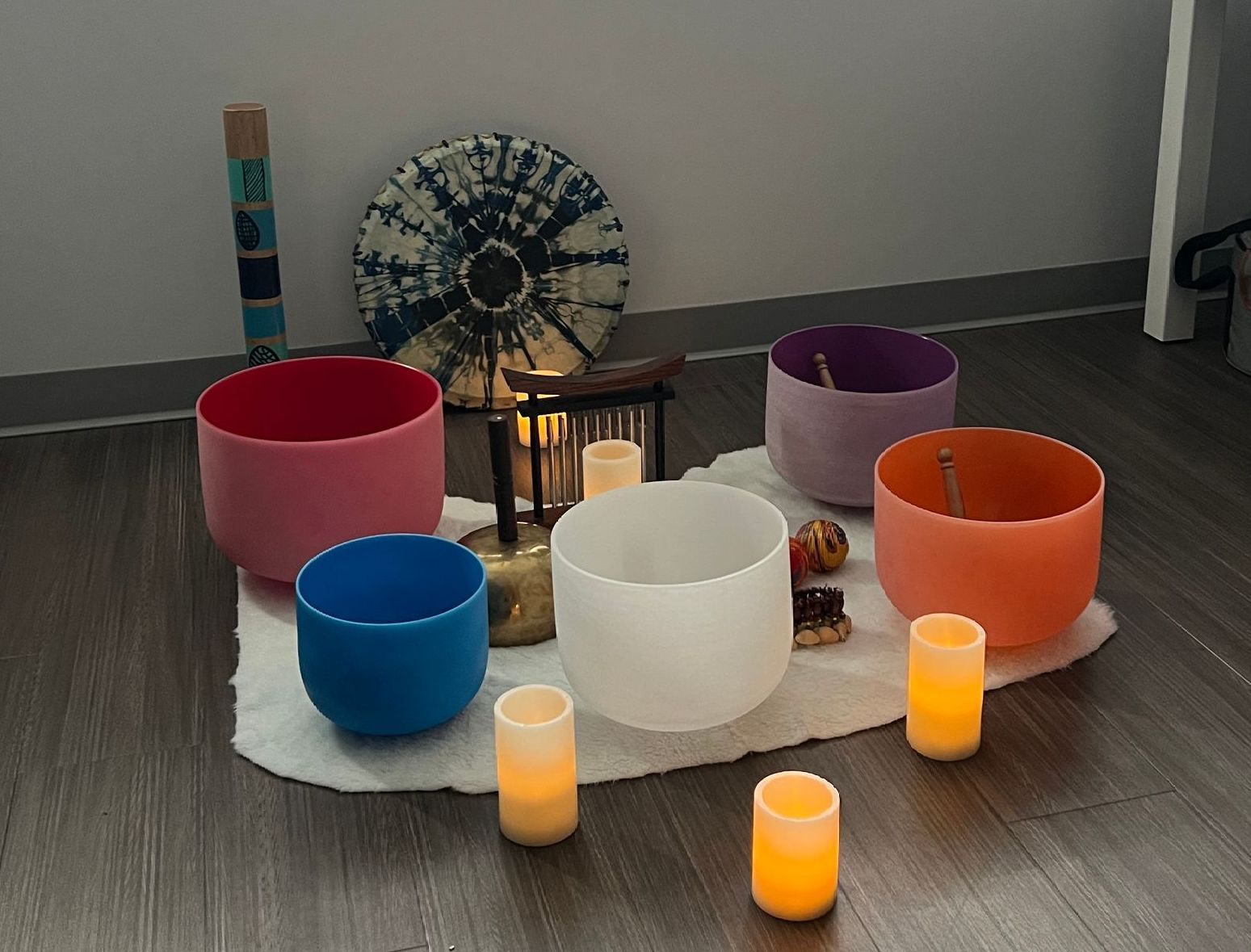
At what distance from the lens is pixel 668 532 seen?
1587mm

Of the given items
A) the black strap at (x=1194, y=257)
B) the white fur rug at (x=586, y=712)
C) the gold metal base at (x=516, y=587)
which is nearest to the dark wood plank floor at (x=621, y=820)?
the white fur rug at (x=586, y=712)

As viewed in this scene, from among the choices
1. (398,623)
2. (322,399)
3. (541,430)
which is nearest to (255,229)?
(322,399)

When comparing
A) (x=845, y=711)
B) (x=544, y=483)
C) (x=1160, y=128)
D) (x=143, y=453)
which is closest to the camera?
(x=845, y=711)

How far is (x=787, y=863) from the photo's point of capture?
122cm

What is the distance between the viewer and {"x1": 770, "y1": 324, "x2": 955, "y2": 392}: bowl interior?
2062 mm

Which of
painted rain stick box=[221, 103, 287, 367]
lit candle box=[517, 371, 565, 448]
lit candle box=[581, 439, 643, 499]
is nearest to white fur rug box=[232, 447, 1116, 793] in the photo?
lit candle box=[581, 439, 643, 499]

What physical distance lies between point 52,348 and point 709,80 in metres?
1.17

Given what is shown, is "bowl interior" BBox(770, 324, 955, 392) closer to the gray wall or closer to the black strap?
the gray wall

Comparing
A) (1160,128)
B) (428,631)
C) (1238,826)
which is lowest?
(1238,826)

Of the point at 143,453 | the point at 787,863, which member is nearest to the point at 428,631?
the point at 787,863

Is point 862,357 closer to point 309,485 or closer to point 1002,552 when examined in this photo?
point 1002,552

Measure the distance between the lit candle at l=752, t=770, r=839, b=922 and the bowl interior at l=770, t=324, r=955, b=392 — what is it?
900 millimetres

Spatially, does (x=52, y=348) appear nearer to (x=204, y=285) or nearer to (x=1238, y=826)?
(x=204, y=285)

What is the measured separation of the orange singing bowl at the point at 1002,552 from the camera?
1517 millimetres
